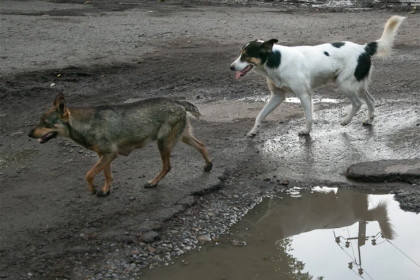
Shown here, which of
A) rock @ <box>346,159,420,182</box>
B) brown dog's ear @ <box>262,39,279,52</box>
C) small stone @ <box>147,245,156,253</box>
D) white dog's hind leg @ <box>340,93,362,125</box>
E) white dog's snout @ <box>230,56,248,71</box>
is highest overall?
brown dog's ear @ <box>262,39,279,52</box>

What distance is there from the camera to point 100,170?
21.8 feet

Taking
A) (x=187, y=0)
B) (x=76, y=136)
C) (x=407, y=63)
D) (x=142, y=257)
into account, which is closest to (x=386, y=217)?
(x=142, y=257)

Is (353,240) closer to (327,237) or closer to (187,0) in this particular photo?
(327,237)

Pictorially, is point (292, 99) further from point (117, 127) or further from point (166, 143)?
point (117, 127)

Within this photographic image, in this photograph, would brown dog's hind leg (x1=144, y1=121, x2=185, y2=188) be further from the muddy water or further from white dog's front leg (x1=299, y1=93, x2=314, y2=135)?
white dog's front leg (x1=299, y1=93, x2=314, y2=135)

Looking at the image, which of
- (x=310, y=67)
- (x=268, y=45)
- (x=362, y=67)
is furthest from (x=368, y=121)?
(x=268, y=45)

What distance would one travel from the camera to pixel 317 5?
1852 cm

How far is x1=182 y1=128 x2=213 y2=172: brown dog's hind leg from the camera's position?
7181 mm

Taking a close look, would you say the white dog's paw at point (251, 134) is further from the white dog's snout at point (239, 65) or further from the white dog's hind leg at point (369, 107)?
the white dog's hind leg at point (369, 107)

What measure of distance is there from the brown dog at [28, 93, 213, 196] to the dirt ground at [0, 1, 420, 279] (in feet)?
1.29

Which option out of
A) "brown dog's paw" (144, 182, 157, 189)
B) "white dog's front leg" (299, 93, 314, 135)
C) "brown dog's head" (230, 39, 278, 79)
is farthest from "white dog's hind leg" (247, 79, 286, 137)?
"brown dog's paw" (144, 182, 157, 189)

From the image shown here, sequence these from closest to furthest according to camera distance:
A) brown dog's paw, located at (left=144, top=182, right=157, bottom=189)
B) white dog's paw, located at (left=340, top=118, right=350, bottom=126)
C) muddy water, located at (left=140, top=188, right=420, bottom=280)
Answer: muddy water, located at (left=140, top=188, right=420, bottom=280), brown dog's paw, located at (left=144, top=182, right=157, bottom=189), white dog's paw, located at (left=340, top=118, right=350, bottom=126)

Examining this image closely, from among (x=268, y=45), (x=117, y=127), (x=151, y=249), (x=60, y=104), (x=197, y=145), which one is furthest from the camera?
(x=268, y=45)

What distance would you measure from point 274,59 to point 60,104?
3.06m
